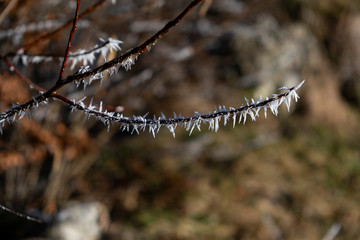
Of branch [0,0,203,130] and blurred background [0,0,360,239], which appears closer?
branch [0,0,203,130]

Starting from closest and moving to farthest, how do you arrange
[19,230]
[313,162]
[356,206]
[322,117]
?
[19,230] < [356,206] < [313,162] < [322,117]

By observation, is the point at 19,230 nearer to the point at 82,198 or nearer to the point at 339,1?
the point at 82,198

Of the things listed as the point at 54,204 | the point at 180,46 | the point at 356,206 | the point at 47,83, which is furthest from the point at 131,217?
the point at 356,206

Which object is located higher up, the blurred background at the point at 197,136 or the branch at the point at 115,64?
the blurred background at the point at 197,136

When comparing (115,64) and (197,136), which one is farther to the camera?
(197,136)

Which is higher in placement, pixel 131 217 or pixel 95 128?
pixel 95 128

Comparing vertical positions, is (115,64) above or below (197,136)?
below

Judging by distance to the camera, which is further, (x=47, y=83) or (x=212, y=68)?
(x=212, y=68)

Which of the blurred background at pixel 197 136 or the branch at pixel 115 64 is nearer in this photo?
the branch at pixel 115 64
